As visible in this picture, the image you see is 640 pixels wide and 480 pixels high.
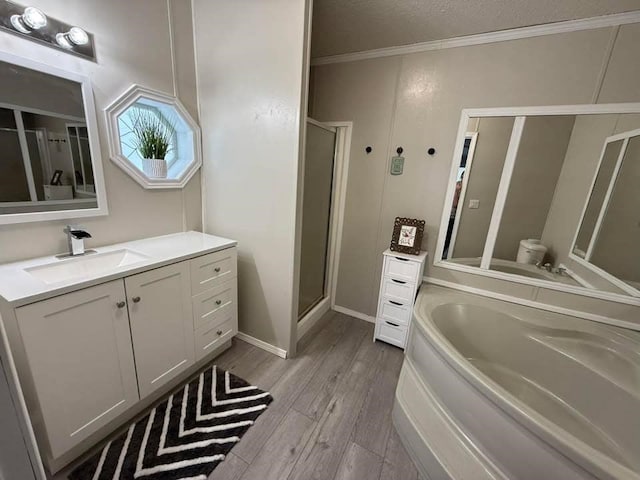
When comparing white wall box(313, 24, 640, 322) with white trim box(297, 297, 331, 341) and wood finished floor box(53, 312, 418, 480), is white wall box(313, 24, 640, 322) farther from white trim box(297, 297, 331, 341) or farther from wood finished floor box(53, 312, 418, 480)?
wood finished floor box(53, 312, 418, 480)

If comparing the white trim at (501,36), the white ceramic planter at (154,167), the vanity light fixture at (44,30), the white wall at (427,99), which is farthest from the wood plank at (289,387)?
the white trim at (501,36)

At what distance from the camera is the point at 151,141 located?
175cm

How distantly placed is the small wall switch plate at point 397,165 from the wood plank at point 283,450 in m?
1.96

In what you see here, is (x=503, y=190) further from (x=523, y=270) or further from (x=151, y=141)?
(x=151, y=141)

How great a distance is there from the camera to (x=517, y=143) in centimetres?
187

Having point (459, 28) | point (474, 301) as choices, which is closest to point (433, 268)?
point (474, 301)

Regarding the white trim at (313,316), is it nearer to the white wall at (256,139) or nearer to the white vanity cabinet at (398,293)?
the white wall at (256,139)

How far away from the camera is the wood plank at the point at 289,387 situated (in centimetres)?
137

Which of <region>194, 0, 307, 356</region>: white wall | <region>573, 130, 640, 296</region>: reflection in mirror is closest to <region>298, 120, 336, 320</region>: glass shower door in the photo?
<region>194, 0, 307, 356</region>: white wall

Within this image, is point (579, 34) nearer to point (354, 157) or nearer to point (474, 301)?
point (354, 157)

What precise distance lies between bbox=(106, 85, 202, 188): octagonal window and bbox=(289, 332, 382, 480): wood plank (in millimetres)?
1871

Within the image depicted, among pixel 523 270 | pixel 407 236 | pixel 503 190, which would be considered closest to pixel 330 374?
pixel 407 236

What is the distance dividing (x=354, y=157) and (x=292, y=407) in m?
2.04

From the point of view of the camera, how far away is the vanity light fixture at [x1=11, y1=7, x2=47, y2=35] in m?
1.15
